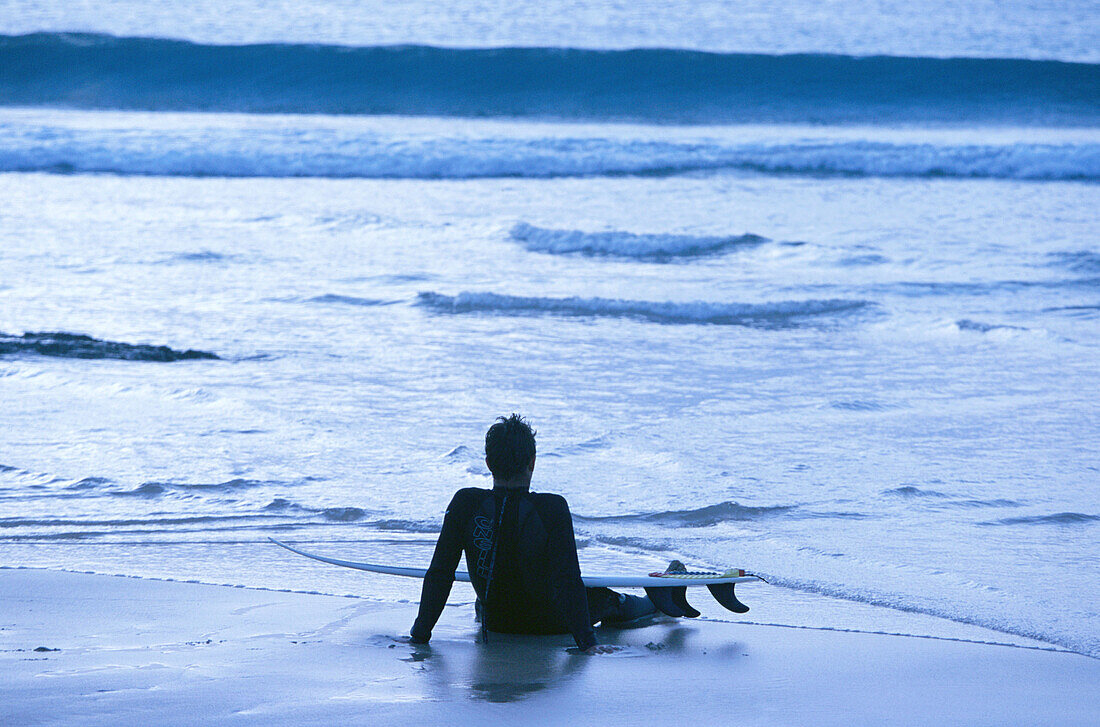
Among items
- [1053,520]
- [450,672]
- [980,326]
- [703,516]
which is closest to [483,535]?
[450,672]

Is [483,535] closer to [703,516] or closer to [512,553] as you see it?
[512,553]

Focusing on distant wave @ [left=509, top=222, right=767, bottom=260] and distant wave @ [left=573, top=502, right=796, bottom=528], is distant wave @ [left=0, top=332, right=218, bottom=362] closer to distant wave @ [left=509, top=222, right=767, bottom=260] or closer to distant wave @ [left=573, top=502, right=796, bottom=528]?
distant wave @ [left=573, top=502, right=796, bottom=528]

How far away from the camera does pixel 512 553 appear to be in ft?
11.3

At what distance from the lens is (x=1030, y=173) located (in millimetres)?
20188

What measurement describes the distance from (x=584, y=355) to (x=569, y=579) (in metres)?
4.60

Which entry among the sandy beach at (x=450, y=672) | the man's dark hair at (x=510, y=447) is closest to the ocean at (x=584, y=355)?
the sandy beach at (x=450, y=672)

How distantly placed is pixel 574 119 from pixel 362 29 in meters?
7.99

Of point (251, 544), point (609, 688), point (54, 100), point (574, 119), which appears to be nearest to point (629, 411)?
point (251, 544)

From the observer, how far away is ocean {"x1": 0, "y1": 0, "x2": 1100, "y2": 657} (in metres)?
4.49

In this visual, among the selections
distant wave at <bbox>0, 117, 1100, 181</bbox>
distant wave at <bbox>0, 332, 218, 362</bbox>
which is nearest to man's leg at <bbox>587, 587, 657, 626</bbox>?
distant wave at <bbox>0, 332, 218, 362</bbox>

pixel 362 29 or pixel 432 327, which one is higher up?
pixel 362 29

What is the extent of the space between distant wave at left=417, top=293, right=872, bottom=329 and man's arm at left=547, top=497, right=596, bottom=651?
5862 mm

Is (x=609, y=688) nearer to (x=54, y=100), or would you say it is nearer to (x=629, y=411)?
(x=629, y=411)

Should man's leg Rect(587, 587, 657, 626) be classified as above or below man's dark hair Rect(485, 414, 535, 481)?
below
